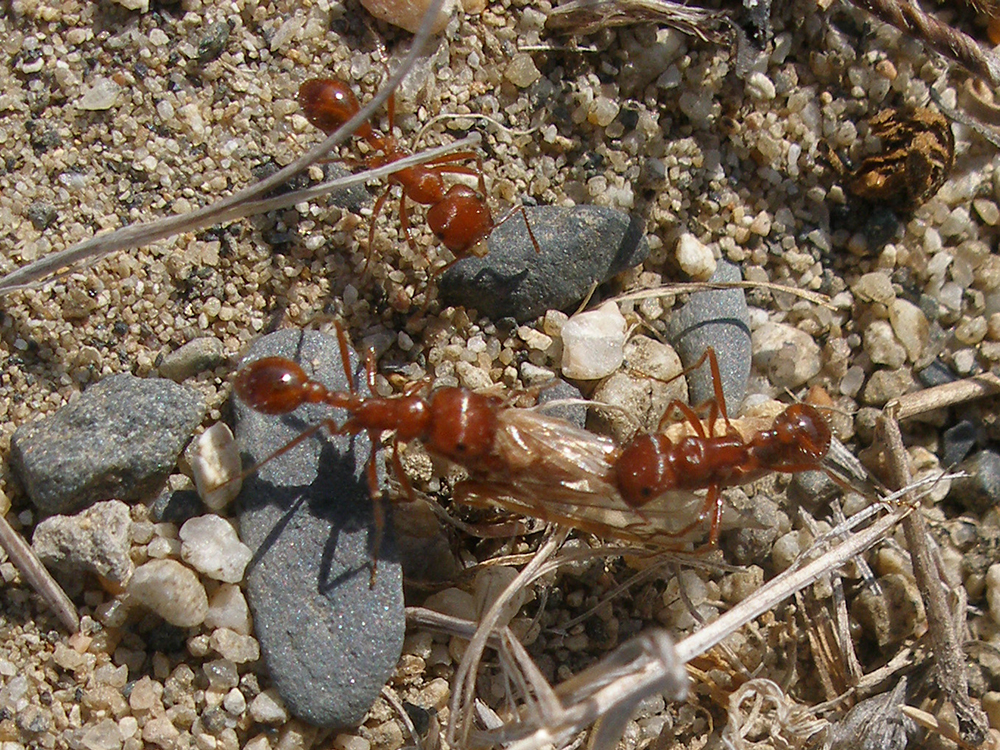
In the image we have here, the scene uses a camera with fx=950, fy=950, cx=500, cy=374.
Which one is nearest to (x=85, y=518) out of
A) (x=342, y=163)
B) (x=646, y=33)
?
(x=342, y=163)

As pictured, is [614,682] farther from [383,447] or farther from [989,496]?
[989,496]

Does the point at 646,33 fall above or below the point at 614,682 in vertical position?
above

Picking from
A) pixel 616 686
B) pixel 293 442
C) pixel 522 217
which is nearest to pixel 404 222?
pixel 522 217

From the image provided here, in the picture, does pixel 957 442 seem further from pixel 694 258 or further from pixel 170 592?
pixel 170 592

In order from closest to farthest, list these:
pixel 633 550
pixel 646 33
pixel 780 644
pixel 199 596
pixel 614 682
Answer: pixel 614 682 → pixel 199 596 → pixel 633 550 → pixel 780 644 → pixel 646 33

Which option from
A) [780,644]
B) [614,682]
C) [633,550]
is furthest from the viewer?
[780,644]

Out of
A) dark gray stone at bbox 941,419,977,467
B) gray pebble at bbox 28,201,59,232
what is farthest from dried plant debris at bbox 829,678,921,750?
gray pebble at bbox 28,201,59,232

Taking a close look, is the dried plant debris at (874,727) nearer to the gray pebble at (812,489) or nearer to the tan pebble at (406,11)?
the gray pebble at (812,489)

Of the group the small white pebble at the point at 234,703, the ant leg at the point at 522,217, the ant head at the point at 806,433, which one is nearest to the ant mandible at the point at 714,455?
the ant head at the point at 806,433
